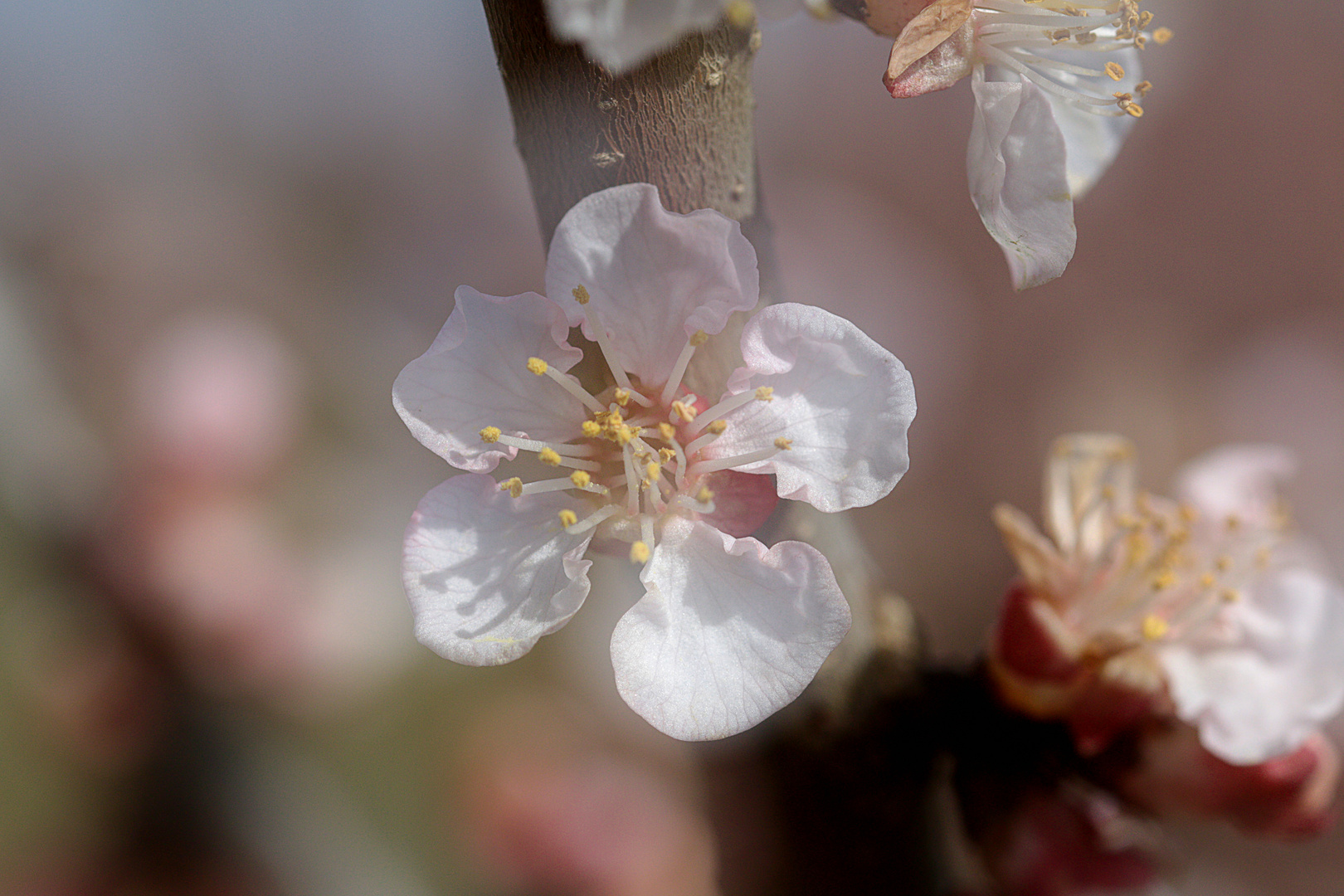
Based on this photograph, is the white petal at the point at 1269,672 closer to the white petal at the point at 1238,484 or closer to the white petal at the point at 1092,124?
the white petal at the point at 1238,484

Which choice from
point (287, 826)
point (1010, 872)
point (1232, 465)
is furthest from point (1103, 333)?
point (287, 826)

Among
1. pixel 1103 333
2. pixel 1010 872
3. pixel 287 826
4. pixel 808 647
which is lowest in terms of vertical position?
pixel 1103 333

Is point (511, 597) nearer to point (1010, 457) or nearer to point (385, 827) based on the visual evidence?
point (385, 827)

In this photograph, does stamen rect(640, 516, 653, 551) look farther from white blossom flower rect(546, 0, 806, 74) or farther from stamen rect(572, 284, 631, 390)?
white blossom flower rect(546, 0, 806, 74)

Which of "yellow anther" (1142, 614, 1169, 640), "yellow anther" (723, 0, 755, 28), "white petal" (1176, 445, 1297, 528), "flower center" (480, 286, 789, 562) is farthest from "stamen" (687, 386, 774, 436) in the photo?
"white petal" (1176, 445, 1297, 528)

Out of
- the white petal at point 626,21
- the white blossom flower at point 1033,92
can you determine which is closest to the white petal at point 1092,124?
the white blossom flower at point 1033,92
